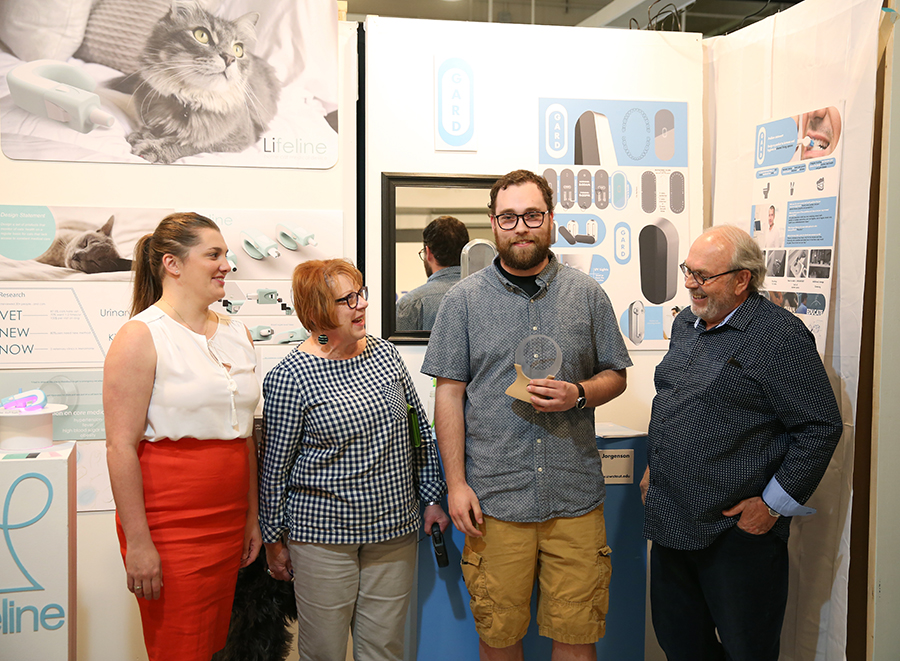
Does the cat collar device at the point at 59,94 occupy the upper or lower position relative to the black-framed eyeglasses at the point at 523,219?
upper

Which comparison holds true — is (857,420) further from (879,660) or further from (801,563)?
(879,660)

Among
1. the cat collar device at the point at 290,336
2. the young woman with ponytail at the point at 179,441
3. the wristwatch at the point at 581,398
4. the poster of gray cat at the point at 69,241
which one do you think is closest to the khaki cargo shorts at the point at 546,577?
the wristwatch at the point at 581,398

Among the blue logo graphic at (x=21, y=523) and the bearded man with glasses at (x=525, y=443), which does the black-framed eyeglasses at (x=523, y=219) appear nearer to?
the bearded man with glasses at (x=525, y=443)

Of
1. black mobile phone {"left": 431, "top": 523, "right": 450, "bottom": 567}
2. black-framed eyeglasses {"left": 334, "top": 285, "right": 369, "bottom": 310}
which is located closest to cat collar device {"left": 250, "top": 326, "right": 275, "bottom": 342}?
black-framed eyeglasses {"left": 334, "top": 285, "right": 369, "bottom": 310}

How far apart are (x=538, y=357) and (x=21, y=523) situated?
1630 millimetres

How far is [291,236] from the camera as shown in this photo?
284 cm

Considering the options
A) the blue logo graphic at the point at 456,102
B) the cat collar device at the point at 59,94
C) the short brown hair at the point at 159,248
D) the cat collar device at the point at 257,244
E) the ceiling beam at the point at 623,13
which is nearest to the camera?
the short brown hair at the point at 159,248

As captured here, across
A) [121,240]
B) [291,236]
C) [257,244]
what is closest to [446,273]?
[291,236]

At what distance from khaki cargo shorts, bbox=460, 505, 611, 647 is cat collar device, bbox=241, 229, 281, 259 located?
1.54 meters

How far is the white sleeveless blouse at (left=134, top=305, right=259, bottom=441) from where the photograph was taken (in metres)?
1.74

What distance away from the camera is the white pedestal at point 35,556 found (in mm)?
1943

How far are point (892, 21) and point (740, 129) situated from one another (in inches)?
30.2

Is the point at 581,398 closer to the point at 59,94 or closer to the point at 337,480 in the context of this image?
the point at 337,480

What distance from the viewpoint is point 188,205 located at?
278cm
